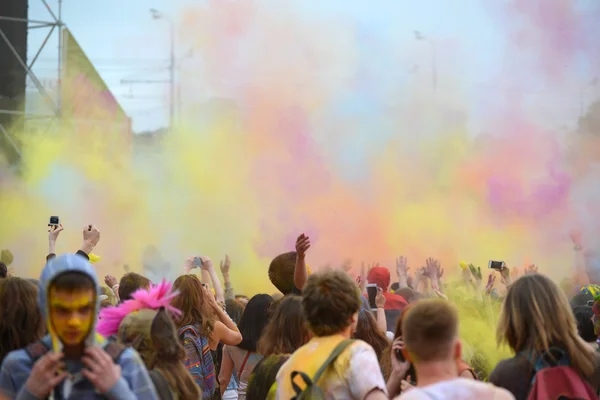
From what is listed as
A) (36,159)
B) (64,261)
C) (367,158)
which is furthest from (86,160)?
(64,261)

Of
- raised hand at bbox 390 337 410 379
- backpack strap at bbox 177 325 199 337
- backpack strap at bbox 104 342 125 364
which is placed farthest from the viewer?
backpack strap at bbox 177 325 199 337

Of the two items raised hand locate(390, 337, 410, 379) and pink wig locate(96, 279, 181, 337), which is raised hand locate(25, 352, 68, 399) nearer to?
pink wig locate(96, 279, 181, 337)

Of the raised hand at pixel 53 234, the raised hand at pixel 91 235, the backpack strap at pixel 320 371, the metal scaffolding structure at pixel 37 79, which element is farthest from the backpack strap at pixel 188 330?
the metal scaffolding structure at pixel 37 79

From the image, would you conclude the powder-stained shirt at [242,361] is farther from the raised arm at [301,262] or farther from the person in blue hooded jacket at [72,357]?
the person in blue hooded jacket at [72,357]

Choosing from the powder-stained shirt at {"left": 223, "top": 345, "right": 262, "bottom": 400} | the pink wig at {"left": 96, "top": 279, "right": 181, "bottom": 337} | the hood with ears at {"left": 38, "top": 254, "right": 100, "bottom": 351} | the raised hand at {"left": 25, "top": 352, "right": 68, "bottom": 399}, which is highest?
the hood with ears at {"left": 38, "top": 254, "right": 100, "bottom": 351}


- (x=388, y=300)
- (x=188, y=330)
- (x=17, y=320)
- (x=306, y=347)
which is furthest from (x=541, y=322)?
(x=388, y=300)

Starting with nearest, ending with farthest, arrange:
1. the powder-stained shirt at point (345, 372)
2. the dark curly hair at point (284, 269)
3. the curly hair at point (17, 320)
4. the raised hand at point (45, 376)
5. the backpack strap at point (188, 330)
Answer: the raised hand at point (45, 376) < the powder-stained shirt at point (345, 372) < the curly hair at point (17, 320) < the backpack strap at point (188, 330) < the dark curly hair at point (284, 269)

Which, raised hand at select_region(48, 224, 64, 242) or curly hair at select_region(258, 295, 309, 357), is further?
raised hand at select_region(48, 224, 64, 242)

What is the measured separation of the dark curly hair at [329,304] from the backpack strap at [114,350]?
79 centimetres

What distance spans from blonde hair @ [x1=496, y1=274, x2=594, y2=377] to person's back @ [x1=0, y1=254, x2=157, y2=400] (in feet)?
4.83

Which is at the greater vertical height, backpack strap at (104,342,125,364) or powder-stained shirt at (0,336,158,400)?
backpack strap at (104,342,125,364)

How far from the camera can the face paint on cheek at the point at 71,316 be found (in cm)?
254

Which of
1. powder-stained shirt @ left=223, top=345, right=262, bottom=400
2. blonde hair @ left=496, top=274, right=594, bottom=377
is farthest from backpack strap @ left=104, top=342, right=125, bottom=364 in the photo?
powder-stained shirt @ left=223, top=345, right=262, bottom=400

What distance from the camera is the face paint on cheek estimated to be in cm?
254
